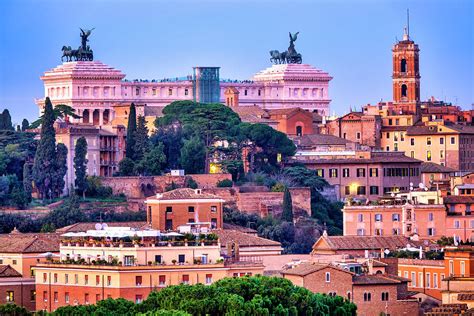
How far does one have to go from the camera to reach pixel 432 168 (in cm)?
11081

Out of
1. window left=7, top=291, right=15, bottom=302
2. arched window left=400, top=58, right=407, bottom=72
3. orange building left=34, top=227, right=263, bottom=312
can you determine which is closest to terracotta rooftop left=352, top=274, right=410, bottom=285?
orange building left=34, top=227, right=263, bottom=312

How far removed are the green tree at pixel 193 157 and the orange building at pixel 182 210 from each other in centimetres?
1946

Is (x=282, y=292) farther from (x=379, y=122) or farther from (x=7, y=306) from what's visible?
(x=379, y=122)

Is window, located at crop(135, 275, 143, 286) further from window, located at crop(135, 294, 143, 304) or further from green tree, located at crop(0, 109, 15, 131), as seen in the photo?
green tree, located at crop(0, 109, 15, 131)

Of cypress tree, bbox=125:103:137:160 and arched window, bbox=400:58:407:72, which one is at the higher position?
arched window, bbox=400:58:407:72

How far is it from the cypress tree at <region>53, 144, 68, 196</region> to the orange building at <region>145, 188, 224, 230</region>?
1317cm

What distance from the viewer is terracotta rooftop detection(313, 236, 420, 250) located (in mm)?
80812

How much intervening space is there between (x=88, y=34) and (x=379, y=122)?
14948 millimetres

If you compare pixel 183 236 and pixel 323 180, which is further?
pixel 323 180

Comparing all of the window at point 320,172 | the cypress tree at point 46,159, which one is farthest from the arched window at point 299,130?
the cypress tree at point 46,159

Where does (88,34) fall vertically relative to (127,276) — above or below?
above

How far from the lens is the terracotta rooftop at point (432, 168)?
361 ft

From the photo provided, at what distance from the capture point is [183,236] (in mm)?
69812

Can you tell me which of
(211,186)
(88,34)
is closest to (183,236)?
(211,186)
